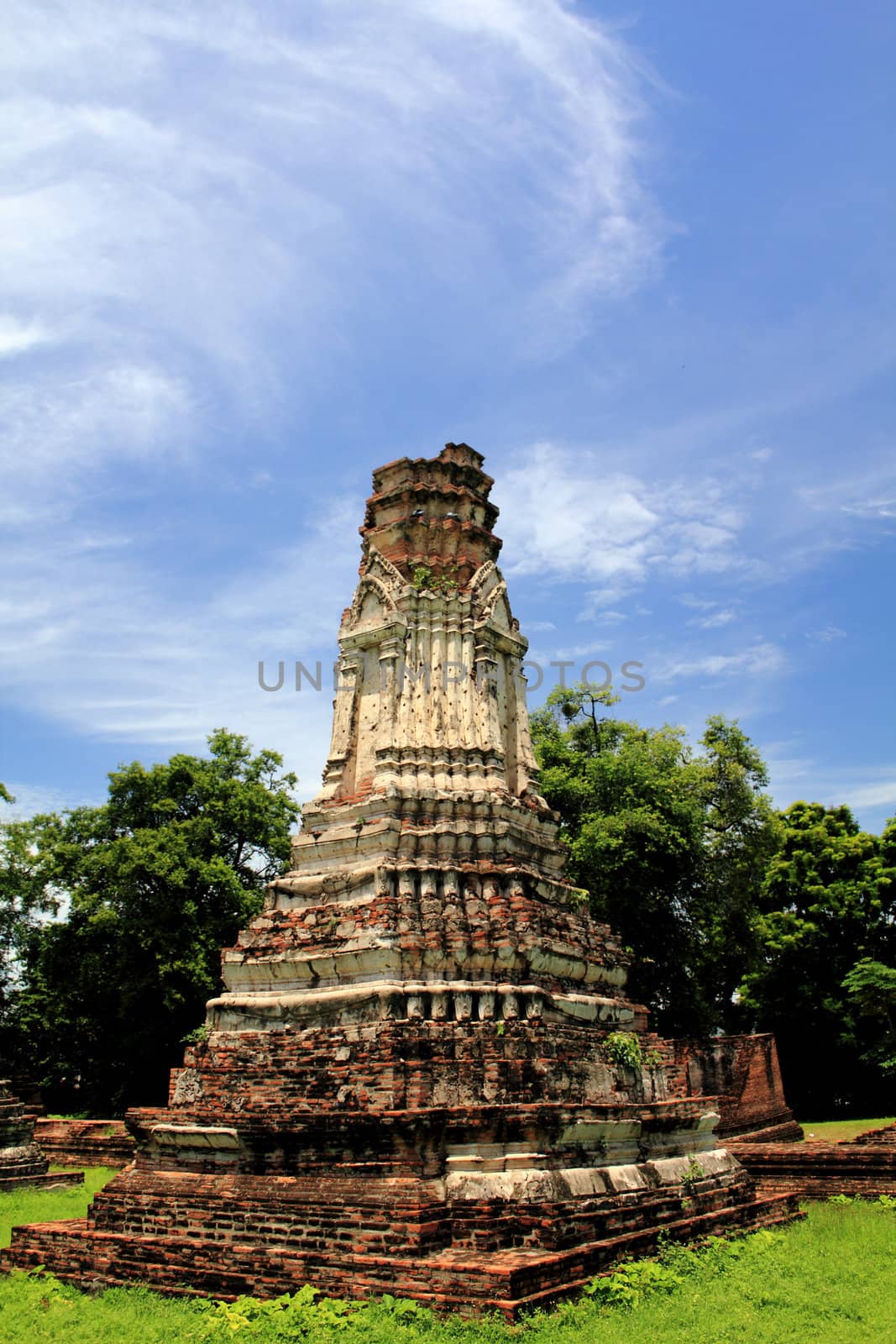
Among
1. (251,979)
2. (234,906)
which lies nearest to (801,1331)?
(251,979)

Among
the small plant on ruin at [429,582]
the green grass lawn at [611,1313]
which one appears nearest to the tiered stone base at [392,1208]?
the green grass lawn at [611,1313]

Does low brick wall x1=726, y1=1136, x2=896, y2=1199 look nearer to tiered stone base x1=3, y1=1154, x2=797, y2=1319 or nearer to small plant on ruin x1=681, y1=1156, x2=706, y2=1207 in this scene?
small plant on ruin x1=681, y1=1156, x2=706, y2=1207

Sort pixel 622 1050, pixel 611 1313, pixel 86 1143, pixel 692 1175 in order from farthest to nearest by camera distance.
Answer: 1. pixel 86 1143
2. pixel 622 1050
3. pixel 692 1175
4. pixel 611 1313

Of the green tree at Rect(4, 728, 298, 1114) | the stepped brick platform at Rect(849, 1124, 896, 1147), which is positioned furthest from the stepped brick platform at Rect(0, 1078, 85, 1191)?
the stepped brick platform at Rect(849, 1124, 896, 1147)

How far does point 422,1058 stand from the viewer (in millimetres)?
10078

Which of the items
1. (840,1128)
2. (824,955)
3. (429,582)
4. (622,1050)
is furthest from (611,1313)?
(824,955)

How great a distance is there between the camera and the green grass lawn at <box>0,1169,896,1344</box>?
721 centimetres

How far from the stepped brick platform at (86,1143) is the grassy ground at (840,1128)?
1636 cm

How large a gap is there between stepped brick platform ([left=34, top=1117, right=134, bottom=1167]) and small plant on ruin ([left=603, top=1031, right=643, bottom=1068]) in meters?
12.4

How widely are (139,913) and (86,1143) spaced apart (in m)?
7.97

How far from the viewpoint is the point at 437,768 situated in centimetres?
1324

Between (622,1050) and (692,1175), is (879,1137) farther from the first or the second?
(622,1050)

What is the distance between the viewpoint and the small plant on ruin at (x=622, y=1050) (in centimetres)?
1158

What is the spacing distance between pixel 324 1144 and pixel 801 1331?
14.9ft
